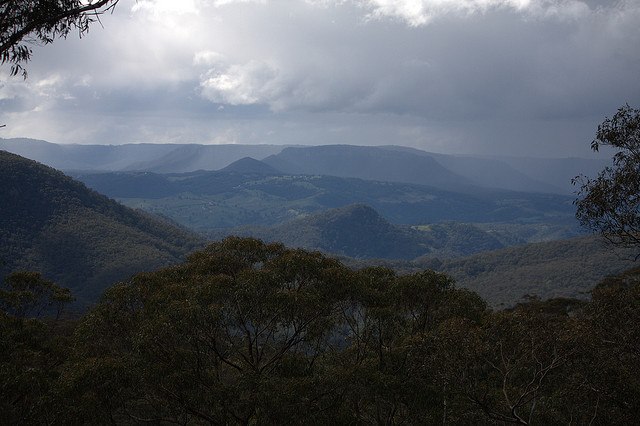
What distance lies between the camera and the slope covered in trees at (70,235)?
12781cm

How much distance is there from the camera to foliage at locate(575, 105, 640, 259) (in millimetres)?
13898

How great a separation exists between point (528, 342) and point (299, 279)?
7192mm

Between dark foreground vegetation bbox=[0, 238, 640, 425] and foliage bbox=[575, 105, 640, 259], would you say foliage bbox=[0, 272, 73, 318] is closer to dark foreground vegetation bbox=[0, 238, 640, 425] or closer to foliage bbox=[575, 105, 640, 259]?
dark foreground vegetation bbox=[0, 238, 640, 425]

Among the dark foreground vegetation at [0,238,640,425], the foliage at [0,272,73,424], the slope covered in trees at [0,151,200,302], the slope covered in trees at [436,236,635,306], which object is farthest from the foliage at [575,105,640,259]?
the slope covered in trees at [0,151,200,302]

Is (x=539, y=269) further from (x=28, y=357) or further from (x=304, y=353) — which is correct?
(x=28, y=357)

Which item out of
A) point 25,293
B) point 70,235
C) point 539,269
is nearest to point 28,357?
point 25,293

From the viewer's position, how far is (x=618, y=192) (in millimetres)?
14078

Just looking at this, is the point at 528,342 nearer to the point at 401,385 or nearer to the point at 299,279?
the point at 401,385

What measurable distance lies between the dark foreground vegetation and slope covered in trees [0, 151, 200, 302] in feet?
376

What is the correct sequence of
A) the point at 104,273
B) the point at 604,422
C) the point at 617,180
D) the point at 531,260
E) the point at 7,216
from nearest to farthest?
the point at 617,180 → the point at 604,422 → the point at 104,273 → the point at 7,216 → the point at 531,260

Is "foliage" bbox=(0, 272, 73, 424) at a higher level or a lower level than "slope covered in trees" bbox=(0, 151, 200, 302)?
higher

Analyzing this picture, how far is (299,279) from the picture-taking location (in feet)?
52.3

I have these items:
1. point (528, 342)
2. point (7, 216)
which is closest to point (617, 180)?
point (528, 342)

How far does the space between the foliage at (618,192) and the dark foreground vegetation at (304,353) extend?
199 centimetres
